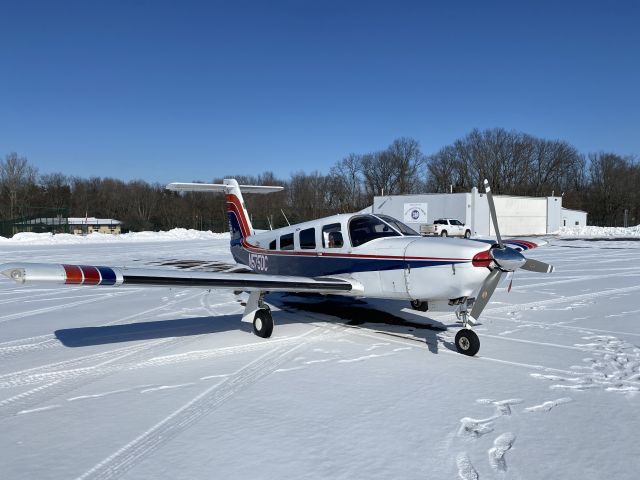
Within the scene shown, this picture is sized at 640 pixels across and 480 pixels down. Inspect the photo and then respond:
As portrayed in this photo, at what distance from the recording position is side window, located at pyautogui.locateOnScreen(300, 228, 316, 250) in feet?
29.8

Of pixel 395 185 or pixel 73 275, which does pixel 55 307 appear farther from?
pixel 395 185

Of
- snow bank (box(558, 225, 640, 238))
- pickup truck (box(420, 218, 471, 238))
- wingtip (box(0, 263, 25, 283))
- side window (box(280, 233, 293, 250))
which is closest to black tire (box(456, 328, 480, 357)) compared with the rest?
side window (box(280, 233, 293, 250))

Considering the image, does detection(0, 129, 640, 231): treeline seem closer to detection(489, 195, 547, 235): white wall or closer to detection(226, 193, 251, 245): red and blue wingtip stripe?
detection(489, 195, 547, 235): white wall

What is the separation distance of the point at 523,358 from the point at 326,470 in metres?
3.95

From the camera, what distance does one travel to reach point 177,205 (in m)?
78.5

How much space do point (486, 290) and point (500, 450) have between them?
2987 millimetres

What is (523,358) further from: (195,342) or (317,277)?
(195,342)

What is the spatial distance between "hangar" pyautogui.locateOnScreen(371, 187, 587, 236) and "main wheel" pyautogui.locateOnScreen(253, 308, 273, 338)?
4103cm

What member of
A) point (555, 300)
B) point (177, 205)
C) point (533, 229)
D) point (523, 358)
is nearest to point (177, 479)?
point (523, 358)

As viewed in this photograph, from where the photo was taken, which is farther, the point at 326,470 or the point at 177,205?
the point at 177,205

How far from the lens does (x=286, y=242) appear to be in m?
9.88

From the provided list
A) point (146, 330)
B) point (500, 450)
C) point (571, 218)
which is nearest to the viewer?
point (500, 450)

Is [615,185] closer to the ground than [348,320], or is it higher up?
higher up

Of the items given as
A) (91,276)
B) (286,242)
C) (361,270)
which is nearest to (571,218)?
(286,242)
